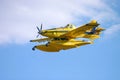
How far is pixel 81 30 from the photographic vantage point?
34125 mm

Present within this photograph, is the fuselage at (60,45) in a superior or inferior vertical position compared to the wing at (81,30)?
inferior

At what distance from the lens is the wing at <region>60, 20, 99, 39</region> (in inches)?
1256

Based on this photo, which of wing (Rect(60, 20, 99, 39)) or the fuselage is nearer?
wing (Rect(60, 20, 99, 39))

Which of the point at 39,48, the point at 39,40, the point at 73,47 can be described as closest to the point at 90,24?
the point at 73,47

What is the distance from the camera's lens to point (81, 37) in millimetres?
36750

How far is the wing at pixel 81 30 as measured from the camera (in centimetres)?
3191

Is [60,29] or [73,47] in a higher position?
[60,29]

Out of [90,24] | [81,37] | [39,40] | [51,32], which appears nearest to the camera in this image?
[90,24]

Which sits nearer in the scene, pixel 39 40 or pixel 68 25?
pixel 68 25

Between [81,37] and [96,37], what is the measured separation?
2557mm

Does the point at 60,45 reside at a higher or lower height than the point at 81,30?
lower

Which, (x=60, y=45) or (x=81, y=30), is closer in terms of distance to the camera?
(x=81, y=30)

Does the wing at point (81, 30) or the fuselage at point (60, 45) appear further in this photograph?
the fuselage at point (60, 45)

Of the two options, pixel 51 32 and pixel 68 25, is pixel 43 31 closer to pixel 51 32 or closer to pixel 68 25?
pixel 51 32
